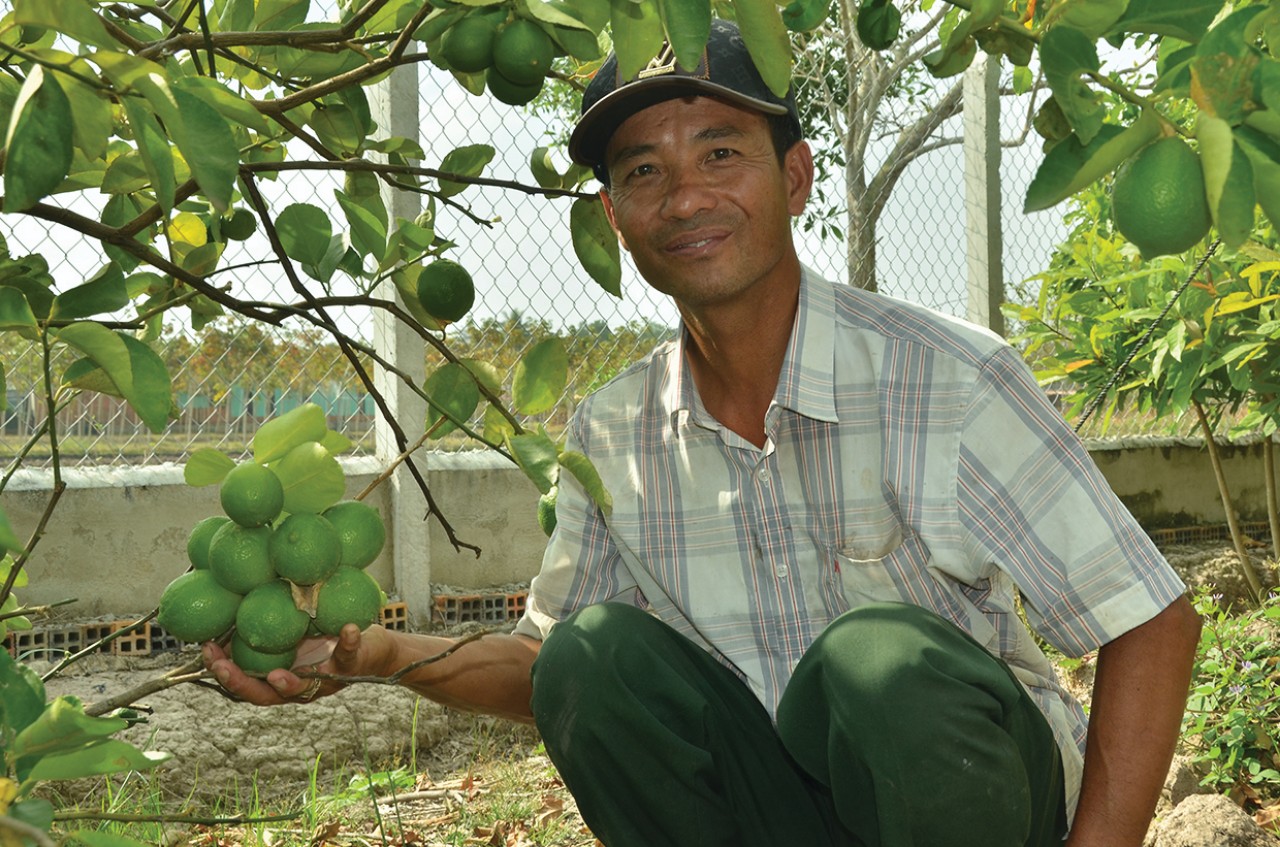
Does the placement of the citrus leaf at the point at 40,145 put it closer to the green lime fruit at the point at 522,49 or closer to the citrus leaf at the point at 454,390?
the green lime fruit at the point at 522,49

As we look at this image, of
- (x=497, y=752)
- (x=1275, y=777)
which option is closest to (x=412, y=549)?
(x=497, y=752)

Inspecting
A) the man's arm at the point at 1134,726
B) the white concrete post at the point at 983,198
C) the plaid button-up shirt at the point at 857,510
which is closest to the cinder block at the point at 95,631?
the plaid button-up shirt at the point at 857,510

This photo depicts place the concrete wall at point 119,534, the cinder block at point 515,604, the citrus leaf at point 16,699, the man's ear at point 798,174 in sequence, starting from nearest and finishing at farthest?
the citrus leaf at point 16,699 → the man's ear at point 798,174 → the concrete wall at point 119,534 → the cinder block at point 515,604

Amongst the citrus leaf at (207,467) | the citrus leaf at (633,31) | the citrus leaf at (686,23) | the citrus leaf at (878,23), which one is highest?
the citrus leaf at (878,23)

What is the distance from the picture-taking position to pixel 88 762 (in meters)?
0.63

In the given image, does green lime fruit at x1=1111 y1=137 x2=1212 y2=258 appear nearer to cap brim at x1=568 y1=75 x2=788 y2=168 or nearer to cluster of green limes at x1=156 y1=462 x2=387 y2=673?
cluster of green limes at x1=156 y1=462 x2=387 y2=673

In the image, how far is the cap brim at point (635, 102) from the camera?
5.74 ft

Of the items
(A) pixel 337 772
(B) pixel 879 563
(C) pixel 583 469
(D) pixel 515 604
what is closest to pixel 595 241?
(C) pixel 583 469

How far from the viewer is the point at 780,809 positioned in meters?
1.74

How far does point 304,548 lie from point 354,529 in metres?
0.09

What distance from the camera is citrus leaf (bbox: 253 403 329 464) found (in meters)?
1.10

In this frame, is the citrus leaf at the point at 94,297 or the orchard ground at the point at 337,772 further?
the orchard ground at the point at 337,772

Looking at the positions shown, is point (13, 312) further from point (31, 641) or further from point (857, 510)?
point (31, 641)

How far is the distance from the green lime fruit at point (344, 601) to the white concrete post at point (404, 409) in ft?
7.78
